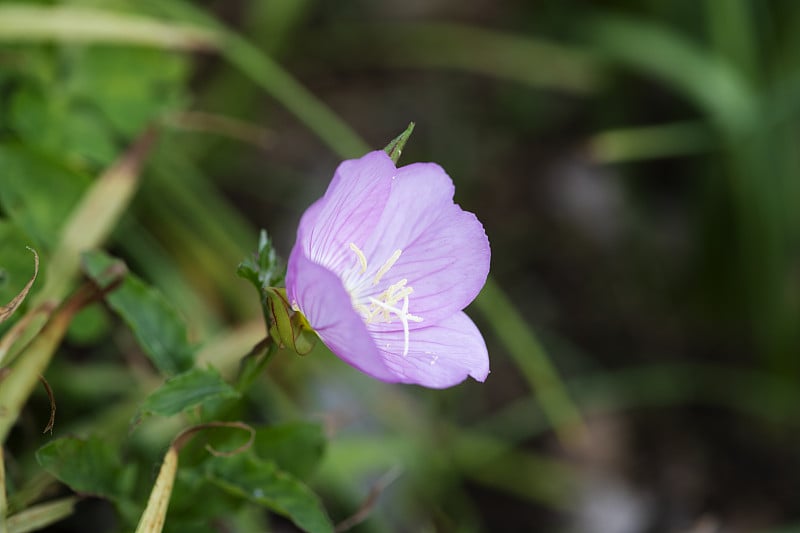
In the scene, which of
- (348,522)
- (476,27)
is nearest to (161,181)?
(348,522)

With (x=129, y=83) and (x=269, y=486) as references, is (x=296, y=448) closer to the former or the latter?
(x=269, y=486)

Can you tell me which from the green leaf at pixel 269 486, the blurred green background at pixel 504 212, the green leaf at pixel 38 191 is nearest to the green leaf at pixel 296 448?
the green leaf at pixel 269 486

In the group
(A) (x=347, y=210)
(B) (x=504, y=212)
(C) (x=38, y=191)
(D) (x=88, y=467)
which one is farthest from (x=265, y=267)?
(B) (x=504, y=212)

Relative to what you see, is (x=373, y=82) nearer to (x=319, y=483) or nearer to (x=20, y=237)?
(x=319, y=483)

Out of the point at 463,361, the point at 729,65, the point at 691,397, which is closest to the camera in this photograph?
the point at 463,361

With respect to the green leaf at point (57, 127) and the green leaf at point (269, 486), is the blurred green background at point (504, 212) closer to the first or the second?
the green leaf at point (57, 127)

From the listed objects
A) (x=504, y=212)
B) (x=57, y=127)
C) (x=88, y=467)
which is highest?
(x=57, y=127)
